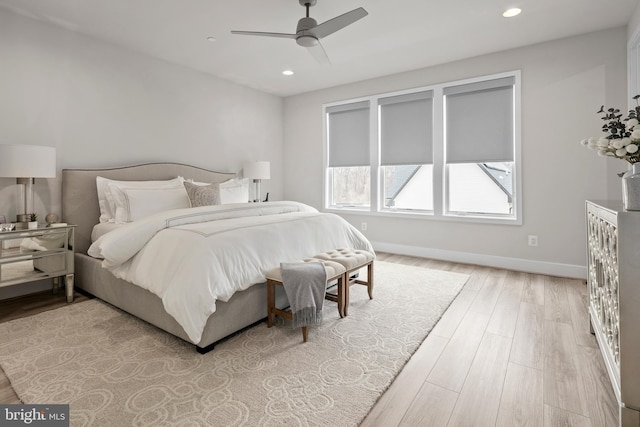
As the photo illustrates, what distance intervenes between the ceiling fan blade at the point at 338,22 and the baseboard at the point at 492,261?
10.4 ft

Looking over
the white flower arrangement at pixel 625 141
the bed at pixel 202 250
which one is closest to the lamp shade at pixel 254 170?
the bed at pixel 202 250

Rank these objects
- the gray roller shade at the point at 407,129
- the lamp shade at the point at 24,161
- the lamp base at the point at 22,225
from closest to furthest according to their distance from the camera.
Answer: the lamp shade at the point at 24,161 < the lamp base at the point at 22,225 < the gray roller shade at the point at 407,129

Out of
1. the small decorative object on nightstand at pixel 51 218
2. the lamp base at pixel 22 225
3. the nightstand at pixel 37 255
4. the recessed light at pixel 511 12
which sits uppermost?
the recessed light at pixel 511 12

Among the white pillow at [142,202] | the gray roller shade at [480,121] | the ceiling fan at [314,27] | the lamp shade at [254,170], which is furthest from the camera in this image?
the lamp shade at [254,170]

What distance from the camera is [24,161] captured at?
260 centimetres

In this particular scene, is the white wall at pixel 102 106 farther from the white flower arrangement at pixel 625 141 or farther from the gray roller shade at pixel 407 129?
the white flower arrangement at pixel 625 141

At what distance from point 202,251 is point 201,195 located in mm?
1745

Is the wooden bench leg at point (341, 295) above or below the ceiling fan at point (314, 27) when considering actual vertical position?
below

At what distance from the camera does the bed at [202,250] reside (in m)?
2.03

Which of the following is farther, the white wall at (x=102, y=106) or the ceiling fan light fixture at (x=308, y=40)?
the white wall at (x=102, y=106)

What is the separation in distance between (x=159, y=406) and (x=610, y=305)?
2277 mm

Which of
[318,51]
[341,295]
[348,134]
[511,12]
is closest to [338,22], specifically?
[318,51]

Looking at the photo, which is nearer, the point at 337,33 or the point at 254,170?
the point at 337,33

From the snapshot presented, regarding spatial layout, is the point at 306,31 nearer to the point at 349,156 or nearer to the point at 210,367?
the point at 210,367
